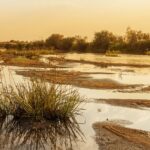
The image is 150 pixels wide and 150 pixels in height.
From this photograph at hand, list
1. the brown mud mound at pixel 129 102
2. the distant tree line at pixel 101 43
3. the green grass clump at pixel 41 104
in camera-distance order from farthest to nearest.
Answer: the distant tree line at pixel 101 43, the brown mud mound at pixel 129 102, the green grass clump at pixel 41 104

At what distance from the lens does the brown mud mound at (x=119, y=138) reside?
826 centimetres

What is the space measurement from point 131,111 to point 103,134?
3.29 meters

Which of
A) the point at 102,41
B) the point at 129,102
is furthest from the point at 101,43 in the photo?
the point at 129,102

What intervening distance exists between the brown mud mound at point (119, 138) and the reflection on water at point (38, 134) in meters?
0.44

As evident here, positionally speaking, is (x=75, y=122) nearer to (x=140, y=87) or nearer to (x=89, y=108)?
(x=89, y=108)

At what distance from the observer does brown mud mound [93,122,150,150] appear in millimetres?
8258

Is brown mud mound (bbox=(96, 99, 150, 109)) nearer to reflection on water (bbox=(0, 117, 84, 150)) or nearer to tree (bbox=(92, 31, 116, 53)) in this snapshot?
reflection on water (bbox=(0, 117, 84, 150))

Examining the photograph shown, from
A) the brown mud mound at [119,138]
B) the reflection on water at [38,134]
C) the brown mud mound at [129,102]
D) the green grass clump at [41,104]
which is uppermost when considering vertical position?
the green grass clump at [41,104]

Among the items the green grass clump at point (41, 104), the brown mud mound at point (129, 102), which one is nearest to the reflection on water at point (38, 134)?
the green grass clump at point (41, 104)

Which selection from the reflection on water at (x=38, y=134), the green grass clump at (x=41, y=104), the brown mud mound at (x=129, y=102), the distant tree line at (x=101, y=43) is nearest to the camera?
the reflection on water at (x=38, y=134)

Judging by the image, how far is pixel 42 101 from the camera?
407 inches

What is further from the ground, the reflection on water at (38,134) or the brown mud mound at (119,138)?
the reflection on water at (38,134)

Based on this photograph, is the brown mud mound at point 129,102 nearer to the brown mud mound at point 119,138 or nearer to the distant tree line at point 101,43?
the brown mud mound at point 119,138

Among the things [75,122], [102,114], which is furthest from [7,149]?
[102,114]
